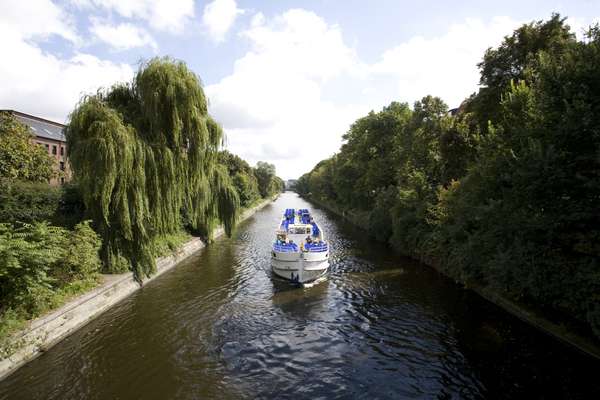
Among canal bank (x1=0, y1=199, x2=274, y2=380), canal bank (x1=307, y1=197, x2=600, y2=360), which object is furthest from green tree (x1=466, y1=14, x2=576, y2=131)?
canal bank (x1=0, y1=199, x2=274, y2=380)

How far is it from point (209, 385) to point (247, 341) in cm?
275

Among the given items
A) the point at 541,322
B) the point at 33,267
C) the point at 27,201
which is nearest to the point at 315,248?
the point at 541,322

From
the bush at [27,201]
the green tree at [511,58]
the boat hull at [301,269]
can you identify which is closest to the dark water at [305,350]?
the boat hull at [301,269]

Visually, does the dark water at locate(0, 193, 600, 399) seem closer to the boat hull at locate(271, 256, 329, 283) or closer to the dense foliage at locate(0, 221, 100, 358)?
the boat hull at locate(271, 256, 329, 283)

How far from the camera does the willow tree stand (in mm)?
14906

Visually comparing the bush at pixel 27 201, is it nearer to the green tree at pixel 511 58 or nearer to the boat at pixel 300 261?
the boat at pixel 300 261

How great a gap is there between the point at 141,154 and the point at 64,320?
7.79 meters

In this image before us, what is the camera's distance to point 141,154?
52.9 ft

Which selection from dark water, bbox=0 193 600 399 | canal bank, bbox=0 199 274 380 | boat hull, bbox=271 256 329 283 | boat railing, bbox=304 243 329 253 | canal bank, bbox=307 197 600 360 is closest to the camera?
dark water, bbox=0 193 600 399

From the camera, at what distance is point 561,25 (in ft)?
64.3

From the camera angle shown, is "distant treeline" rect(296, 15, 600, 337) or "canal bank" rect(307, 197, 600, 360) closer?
"distant treeline" rect(296, 15, 600, 337)

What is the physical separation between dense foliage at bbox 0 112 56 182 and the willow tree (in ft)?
7.41

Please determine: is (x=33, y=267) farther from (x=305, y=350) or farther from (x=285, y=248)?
(x=285, y=248)

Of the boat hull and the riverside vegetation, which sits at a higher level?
the riverside vegetation
